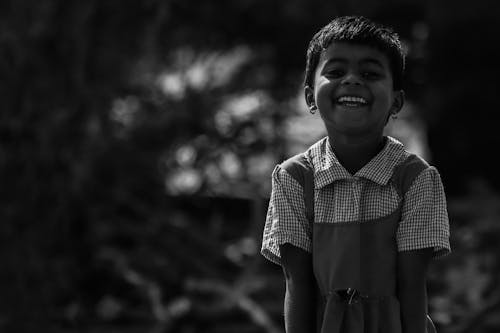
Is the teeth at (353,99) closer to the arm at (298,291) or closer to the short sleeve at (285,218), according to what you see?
the short sleeve at (285,218)

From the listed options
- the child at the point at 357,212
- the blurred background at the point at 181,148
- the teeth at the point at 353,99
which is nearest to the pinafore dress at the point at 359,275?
the child at the point at 357,212

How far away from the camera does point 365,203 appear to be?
1893mm

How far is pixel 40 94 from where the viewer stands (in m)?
5.43

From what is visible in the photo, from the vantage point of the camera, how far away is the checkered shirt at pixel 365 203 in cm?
186

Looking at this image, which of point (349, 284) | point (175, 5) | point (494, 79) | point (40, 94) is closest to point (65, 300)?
point (40, 94)

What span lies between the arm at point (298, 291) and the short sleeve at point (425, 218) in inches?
8.4

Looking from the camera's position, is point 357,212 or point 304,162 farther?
point 304,162

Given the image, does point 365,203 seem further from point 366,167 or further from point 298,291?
point 298,291

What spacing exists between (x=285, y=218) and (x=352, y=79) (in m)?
0.34

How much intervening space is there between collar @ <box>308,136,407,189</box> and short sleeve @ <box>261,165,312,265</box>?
57 mm

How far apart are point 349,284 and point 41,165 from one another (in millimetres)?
3830

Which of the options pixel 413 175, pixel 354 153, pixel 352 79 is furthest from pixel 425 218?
pixel 352 79

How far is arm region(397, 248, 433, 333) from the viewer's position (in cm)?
185

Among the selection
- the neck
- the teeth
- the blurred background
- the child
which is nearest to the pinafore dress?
the child
